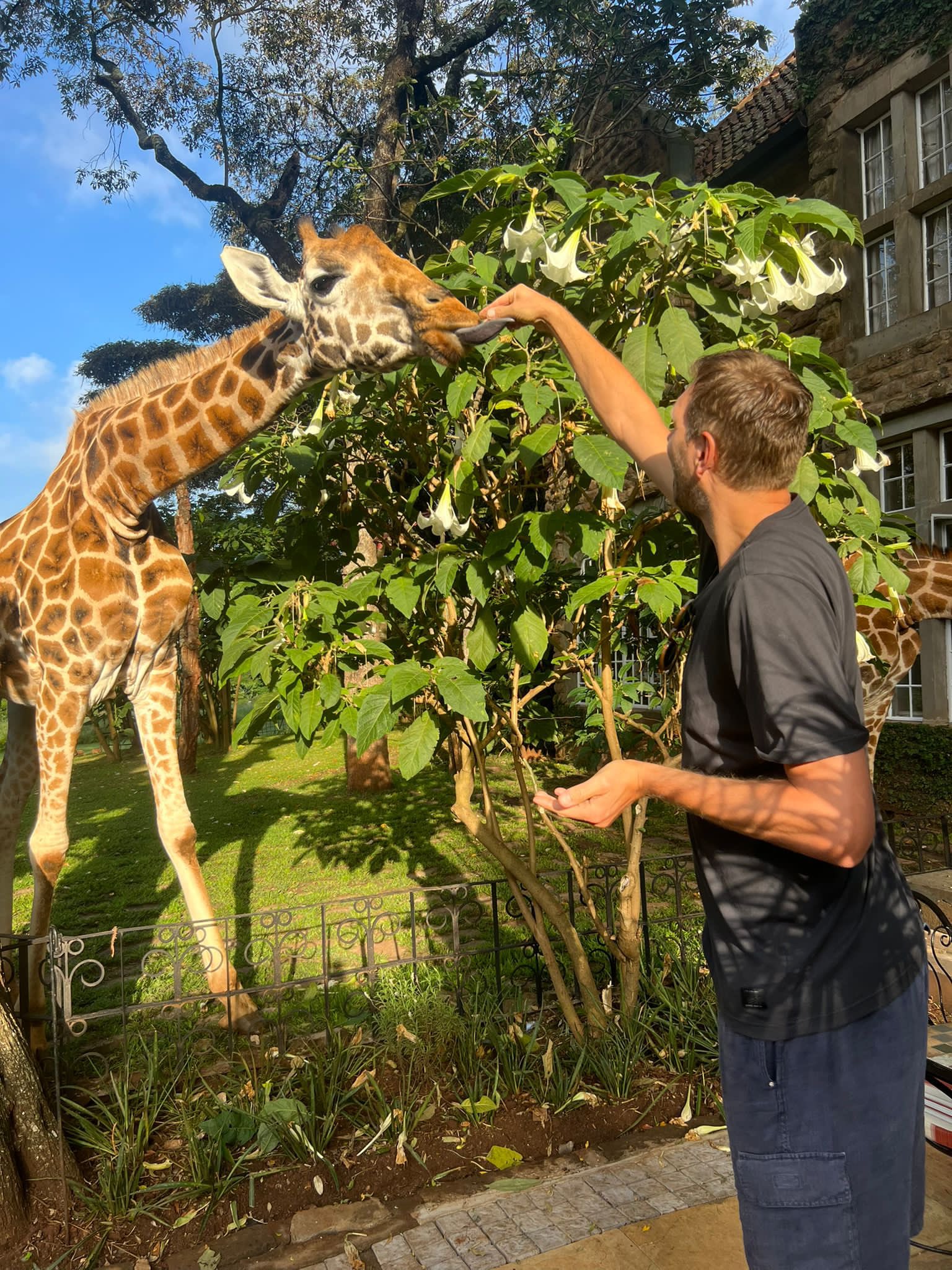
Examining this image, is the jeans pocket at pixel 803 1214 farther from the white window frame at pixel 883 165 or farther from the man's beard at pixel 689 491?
the white window frame at pixel 883 165

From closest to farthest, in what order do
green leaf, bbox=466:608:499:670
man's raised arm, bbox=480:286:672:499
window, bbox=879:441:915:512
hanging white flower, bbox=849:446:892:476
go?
man's raised arm, bbox=480:286:672:499 < hanging white flower, bbox=849:446:892:476 < green leaf, bbox=466:608:499:670 < window, bbox=879:441:915:512

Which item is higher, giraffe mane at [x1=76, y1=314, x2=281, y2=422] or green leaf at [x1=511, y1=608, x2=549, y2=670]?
→ giraffe mane at [x1=76, y1=314, x2=281, y2=422]

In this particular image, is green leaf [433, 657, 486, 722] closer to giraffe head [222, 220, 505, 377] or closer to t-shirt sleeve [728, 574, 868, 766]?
giraffe head [222, 220, 505, 377]

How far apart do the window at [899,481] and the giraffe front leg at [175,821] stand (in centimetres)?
878

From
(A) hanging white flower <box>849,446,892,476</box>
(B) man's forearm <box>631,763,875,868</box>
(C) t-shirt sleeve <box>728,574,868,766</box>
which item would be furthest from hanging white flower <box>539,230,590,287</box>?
(B) man's forearm <box>631,763,875,868</box>

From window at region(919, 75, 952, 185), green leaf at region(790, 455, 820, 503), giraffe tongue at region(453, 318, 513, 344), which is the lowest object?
green leaf at region(790, 455, 820, 503)

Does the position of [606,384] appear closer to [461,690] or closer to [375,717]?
[461,690]

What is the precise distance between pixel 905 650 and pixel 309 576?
5288 millimetres

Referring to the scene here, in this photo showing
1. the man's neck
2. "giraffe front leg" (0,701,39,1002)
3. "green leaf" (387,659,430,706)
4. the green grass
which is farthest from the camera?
the green grass

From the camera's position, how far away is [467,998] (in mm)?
4387

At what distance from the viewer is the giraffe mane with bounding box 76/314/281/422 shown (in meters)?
4.32

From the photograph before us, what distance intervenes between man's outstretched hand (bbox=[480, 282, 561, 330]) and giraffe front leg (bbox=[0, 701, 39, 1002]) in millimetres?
3738

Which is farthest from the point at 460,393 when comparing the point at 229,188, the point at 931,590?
the point at 229,188

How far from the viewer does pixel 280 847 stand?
30.4ft
